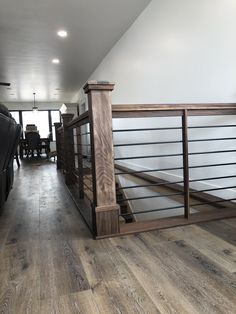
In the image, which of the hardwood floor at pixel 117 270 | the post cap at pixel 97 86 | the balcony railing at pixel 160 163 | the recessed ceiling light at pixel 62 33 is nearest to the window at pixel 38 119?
the recessed ceiling light at pixel 62 33

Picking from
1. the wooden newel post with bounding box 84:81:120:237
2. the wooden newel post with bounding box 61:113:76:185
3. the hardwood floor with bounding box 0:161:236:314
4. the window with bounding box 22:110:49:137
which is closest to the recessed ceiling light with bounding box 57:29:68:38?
the wooden newel post with bounding box 61:113:76:185

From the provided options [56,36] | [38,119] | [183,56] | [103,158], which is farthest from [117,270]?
[38,119]

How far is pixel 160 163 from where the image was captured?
135 inches

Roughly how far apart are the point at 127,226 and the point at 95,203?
0.29m

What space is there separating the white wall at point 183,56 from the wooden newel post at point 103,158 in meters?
1.15

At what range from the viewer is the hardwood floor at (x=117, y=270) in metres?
1.03

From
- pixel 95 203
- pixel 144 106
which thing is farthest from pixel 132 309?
pixel 144 106

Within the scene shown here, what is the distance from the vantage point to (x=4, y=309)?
3.34 feet

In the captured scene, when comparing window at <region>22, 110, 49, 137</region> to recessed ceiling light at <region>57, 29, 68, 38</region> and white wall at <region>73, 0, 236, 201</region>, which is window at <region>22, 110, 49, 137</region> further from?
white wall at <region>73, 0, 236, 201</region>

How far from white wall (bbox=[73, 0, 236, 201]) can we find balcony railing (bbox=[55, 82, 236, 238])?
5cm

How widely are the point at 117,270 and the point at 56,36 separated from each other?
420 cm

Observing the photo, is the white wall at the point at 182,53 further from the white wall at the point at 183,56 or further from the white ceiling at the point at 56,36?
the white ceiling at the point at 56,36

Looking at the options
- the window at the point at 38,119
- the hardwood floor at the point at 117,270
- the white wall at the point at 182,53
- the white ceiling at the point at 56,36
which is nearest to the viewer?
the hardwood floor at the point at 117,270

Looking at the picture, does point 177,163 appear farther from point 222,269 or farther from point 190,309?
point 190,309
